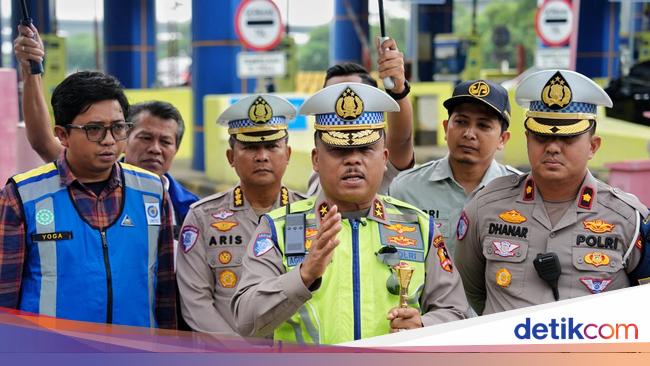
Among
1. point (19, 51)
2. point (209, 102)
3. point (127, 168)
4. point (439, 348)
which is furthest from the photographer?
point (209, 102)

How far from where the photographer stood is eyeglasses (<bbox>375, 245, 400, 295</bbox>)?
317 cm

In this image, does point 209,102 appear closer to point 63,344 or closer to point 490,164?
point 490,164

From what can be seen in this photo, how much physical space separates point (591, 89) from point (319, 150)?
39.0 inches

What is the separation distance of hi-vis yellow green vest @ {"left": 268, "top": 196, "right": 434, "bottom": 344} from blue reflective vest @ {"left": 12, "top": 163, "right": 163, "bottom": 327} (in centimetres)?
67

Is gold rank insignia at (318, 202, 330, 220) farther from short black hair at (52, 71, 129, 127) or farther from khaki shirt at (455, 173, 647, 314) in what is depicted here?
short black hair at (52, 71, 129, 127)

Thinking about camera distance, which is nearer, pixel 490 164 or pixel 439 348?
pixel 439 348

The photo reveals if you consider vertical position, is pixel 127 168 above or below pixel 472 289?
above

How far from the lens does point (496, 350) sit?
2947 millimetres

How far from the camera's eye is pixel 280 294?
3.01 metres

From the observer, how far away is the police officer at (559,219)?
357 cm

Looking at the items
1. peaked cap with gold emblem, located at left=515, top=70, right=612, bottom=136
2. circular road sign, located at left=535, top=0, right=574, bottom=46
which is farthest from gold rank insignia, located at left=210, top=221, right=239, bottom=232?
circular road sign, located at left=535, top=0, right=574, bottom=46

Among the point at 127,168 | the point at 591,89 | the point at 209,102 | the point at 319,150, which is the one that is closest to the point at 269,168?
the point at 127,168

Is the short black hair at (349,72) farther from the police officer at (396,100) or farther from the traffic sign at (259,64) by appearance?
the traffic sign at (259,64)

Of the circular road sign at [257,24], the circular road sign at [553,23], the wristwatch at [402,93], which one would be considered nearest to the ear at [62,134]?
the wristwatch at [402,93]
